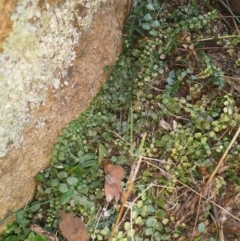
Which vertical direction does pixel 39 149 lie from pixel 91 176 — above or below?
above

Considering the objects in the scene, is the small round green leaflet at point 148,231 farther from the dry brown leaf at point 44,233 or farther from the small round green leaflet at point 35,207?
the small round green leaflet at point 35,207

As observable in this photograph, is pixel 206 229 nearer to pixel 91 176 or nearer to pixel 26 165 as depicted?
pixel 91 176

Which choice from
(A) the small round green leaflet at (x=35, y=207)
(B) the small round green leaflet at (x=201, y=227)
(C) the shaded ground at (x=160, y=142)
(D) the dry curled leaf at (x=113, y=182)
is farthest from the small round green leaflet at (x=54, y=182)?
(B) the small round green leaflet at (x=201, y=227)

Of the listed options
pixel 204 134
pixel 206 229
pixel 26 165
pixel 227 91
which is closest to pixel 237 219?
pixel 206 229

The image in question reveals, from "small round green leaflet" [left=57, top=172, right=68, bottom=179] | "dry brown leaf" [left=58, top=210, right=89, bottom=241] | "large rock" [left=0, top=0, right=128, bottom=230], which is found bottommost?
"dry brown leaf" [left=58, top=210, right=89, bottom=241]

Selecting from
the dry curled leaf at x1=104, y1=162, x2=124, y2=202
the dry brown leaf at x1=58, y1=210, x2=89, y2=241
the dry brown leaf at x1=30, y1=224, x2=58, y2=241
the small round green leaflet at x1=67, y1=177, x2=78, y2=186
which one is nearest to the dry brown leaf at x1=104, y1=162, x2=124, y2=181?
the dry curled leaf at x1=104, y1=162, x2=124, y2=202

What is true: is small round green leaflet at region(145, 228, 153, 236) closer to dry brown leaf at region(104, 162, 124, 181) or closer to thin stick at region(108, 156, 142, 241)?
thin stick at region(108, 156, 142, 241)

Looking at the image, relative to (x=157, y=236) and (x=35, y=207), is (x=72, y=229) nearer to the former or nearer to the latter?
(x=35, y=207)
